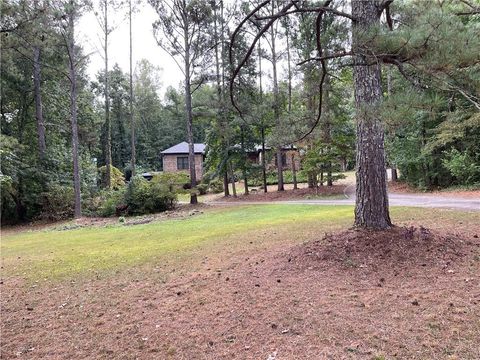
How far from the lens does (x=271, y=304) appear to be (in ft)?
11.3

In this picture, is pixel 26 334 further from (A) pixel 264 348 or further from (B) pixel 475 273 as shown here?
(B) pixel 475 273

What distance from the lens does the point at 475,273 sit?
376cm

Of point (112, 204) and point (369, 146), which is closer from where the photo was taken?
point (369, 146)

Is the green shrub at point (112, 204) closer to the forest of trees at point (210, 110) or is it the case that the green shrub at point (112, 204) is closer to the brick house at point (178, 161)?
the forest of trees at point (210, 110)

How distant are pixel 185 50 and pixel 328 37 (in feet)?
42.4

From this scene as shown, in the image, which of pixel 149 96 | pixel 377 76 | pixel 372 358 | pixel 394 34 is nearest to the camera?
pixel 372 358

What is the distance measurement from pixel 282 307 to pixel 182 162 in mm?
31899

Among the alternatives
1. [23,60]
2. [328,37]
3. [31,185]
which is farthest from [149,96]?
[328,37]

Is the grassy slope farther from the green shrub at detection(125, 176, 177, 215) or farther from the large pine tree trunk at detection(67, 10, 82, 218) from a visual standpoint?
the large pine tree trunk at detection(67, 10, 82, 218)

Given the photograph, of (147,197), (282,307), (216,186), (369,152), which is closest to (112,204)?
(147,197)

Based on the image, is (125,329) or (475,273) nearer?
(125,329)

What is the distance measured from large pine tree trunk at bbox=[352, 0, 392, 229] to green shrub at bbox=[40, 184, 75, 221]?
1746cm

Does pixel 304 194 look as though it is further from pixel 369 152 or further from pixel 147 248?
pixel 369 152

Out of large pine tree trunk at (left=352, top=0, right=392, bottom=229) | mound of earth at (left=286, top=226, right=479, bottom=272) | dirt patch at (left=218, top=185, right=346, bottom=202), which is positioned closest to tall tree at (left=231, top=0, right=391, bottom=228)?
large pine tree trunk at (left=352, top=0, right=392, bottom=229)
